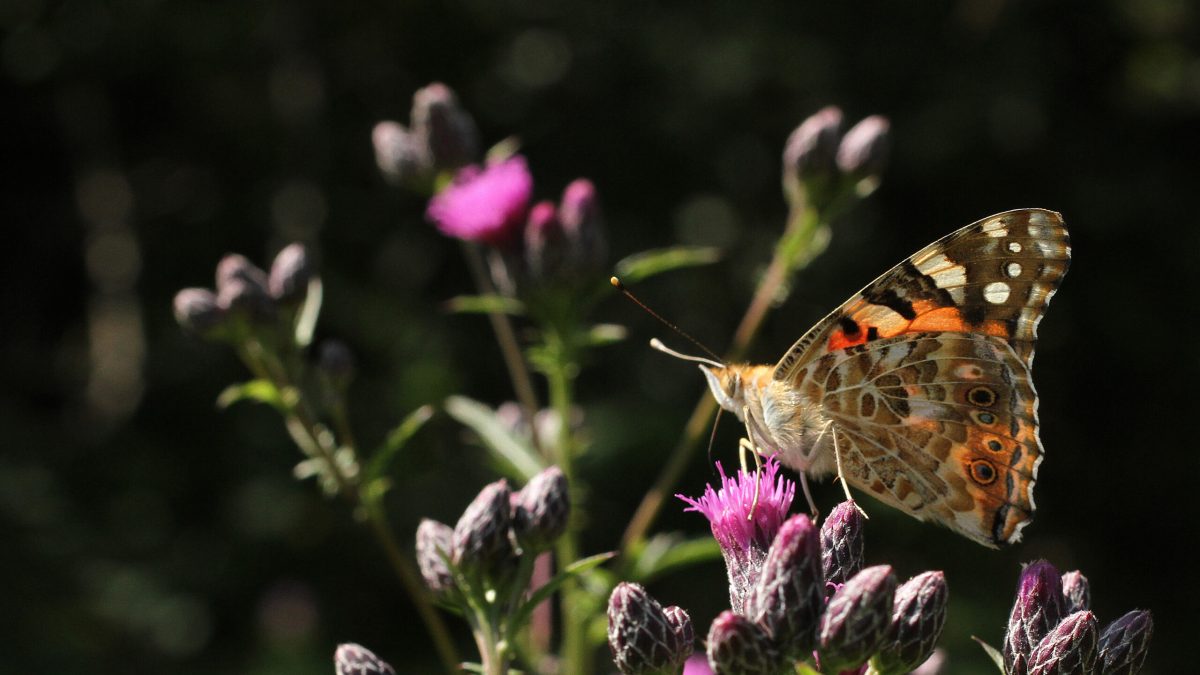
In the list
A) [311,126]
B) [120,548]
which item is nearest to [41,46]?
[311,126]

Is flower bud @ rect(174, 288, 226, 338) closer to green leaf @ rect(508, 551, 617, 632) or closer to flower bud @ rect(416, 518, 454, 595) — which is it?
flower bud @ rect(416, 518, 454, 595)

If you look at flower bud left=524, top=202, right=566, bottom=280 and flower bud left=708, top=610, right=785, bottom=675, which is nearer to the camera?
flower bud left=708, top=610, right=785, bottom=675

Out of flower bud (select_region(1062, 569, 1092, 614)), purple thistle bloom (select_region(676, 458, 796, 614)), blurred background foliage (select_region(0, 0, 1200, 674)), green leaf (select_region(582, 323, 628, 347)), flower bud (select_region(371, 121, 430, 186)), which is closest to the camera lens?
flower bud (select_region(1062, 569, 1092, 614))

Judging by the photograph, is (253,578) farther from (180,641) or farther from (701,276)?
(701,276)

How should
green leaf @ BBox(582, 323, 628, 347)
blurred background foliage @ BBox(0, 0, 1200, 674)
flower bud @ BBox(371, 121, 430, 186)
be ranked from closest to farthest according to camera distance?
green leaf @ BBox(582, 323, 628, 347), flower bud @ BBox(371, 121, 430, 186), blurred background foliage @ BBox(0, 0, 1200, 674)

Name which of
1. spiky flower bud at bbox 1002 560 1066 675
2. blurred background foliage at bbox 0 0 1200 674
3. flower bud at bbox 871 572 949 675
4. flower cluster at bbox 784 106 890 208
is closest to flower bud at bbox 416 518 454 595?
flower bud at bbox 871 572 949 675

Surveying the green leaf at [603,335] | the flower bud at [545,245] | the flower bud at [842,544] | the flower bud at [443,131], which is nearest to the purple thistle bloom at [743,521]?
the flower bud at [842,544]

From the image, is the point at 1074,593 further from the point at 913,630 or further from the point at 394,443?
the point at 394,443

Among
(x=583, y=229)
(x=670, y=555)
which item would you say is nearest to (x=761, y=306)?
(x=583, y=229)
